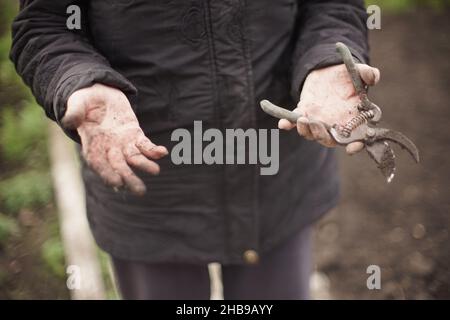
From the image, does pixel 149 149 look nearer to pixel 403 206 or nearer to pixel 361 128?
pixel 361 128

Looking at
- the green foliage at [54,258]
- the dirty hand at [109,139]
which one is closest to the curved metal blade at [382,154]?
the dirty hand at [109,139]

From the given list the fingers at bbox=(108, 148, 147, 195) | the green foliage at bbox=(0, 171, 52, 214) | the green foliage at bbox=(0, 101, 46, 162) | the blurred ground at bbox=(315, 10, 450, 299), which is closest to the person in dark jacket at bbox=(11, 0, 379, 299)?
the fingers at bbox=(108, 148, 147, 195)

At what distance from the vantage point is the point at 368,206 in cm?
315

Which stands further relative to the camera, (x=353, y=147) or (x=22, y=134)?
(x=22, y=134)

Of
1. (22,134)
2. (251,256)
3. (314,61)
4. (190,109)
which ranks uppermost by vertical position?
(314,61)

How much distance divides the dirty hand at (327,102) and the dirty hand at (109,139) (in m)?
0.32

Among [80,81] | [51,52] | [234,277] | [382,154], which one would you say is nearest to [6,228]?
[234,277]

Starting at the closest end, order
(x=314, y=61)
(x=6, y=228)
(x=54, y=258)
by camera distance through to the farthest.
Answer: (x=314, y=61)
(x=54, y=258)
(x=6, y=228)

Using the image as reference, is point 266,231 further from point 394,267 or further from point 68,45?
point 394,267

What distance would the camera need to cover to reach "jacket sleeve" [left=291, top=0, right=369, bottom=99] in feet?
4.40

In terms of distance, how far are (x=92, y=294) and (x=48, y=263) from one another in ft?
1.98

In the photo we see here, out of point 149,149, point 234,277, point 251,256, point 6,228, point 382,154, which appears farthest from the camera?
point 6,228

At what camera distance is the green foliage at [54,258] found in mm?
2756

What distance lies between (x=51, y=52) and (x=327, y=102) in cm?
68
